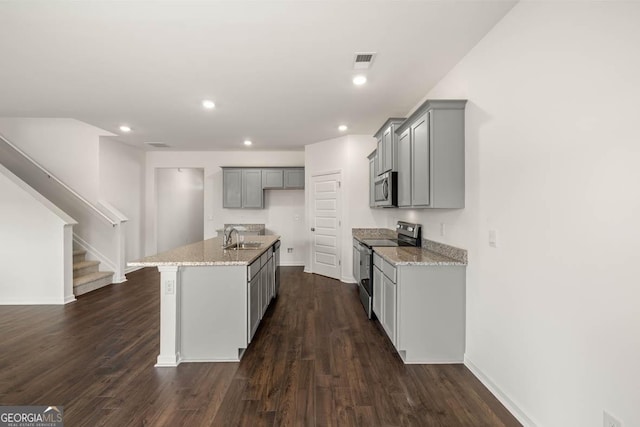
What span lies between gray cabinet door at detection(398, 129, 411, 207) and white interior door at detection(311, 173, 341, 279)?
214 cm

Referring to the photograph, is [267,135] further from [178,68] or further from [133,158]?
[133,158]

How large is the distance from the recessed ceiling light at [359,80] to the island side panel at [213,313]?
2.21 m

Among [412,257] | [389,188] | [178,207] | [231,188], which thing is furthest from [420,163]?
[178,207]

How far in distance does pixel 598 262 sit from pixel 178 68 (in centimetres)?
346

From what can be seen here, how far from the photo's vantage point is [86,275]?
4.71m

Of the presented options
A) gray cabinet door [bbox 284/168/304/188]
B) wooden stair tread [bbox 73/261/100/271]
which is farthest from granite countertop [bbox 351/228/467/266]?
wooden stair tread [bbox 73/261/100/271]

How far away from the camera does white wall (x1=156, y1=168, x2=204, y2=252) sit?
7.03 m

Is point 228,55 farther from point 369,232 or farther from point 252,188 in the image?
point 252,188

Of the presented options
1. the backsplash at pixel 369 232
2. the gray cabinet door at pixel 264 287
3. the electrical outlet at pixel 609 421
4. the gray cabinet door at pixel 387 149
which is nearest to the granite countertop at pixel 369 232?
the backsplash at pixel 369 232

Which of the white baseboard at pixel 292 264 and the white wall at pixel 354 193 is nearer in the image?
the white wall at pixel 354 193

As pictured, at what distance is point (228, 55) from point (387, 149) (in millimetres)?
2123

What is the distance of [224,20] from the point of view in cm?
201

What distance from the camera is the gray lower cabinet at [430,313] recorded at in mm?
2461

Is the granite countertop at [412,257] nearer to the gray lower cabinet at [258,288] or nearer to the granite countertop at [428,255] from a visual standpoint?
the granite countertop at [428,255]
